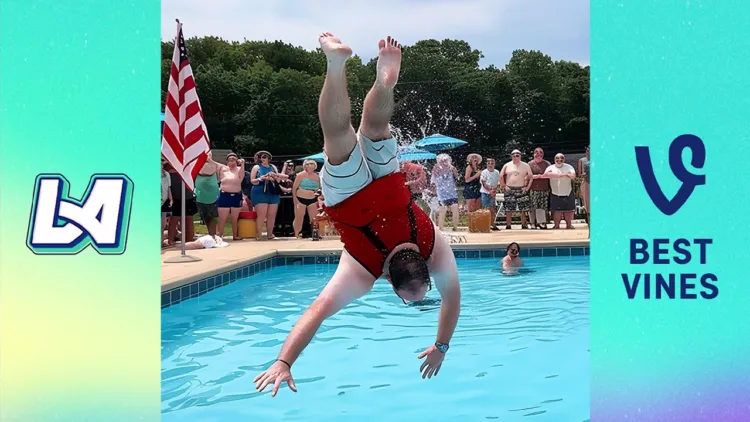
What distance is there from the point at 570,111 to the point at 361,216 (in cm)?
Answer: 3279

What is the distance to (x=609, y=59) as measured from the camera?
3066mm

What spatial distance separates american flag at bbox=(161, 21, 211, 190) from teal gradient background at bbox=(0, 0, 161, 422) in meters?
3.91

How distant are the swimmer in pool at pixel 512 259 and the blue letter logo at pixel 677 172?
5423mm

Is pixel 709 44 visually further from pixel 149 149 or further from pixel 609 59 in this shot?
pixel 149 149

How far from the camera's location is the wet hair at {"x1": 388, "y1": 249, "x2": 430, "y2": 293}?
8.73 ft

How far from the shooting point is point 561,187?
12.0 metres

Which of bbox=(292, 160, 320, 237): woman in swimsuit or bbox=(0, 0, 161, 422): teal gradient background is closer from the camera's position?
bbox=(0, 0, 161, 422): teal gradient background

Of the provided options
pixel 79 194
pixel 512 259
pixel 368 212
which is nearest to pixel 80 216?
pixel 79 194

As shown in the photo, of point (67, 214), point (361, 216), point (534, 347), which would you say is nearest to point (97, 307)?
point (67, 214)

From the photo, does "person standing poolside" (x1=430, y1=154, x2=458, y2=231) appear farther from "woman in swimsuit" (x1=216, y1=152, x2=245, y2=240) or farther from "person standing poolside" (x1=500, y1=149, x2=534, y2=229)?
"woman in swimsuit" (x1=216, y1=152, x2=245, y2=240)

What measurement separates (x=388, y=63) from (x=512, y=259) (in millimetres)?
6321

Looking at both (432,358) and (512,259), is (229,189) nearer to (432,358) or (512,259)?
(512,259)

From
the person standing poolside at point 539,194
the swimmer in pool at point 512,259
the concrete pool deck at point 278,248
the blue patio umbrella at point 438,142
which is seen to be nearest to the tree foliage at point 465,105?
the blue patio umbrella at point 438,142

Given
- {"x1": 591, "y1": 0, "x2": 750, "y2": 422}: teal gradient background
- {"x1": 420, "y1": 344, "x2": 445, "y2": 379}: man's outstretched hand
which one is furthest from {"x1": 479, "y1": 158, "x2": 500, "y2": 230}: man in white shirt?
{"x1": 420, "y1": 344, "x2": 445, "y2": 379}: man's outstretched hand
